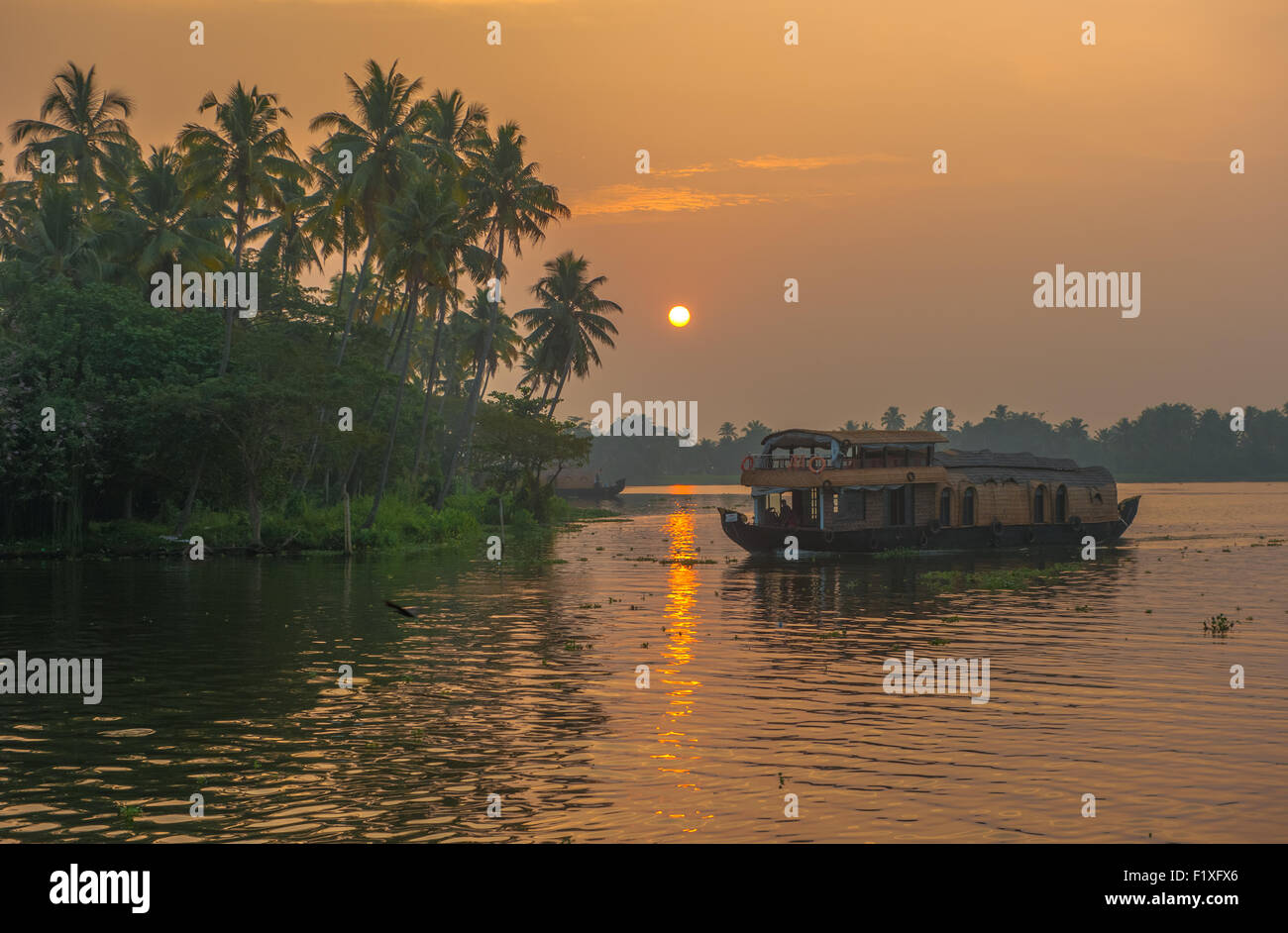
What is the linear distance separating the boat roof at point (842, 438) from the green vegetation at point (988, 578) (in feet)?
24.6

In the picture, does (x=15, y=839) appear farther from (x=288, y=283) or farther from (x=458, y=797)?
(x=288, y=283)

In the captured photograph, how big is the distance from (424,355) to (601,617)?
71.9 metres

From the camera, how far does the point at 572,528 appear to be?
76.1m

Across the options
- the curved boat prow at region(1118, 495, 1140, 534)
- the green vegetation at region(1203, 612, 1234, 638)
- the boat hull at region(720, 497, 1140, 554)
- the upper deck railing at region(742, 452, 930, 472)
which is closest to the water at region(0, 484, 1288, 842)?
the green vegetation at region(1203, 612, 1234, 638)

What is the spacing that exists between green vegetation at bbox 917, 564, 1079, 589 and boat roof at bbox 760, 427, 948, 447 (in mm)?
7511

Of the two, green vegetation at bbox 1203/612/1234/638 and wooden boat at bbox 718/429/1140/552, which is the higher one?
wooden boat at bbox 718/429/1140/552

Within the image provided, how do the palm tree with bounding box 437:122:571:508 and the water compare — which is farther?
the palm tree with bounding box 437:122:571:508

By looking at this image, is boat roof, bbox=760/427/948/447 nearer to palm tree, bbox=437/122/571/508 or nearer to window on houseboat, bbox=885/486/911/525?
window on houseboat, bbox=885/486/911/525

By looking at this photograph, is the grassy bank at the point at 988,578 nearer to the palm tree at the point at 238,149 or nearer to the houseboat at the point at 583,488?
the palm tree at the point at 238,149

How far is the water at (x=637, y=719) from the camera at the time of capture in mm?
11984

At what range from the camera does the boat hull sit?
49781mm

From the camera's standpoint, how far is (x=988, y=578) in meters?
40.6

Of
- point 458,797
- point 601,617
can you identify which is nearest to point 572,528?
point 601,617

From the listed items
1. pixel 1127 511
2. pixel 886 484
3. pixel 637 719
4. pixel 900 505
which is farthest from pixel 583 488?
pixel 637 719
